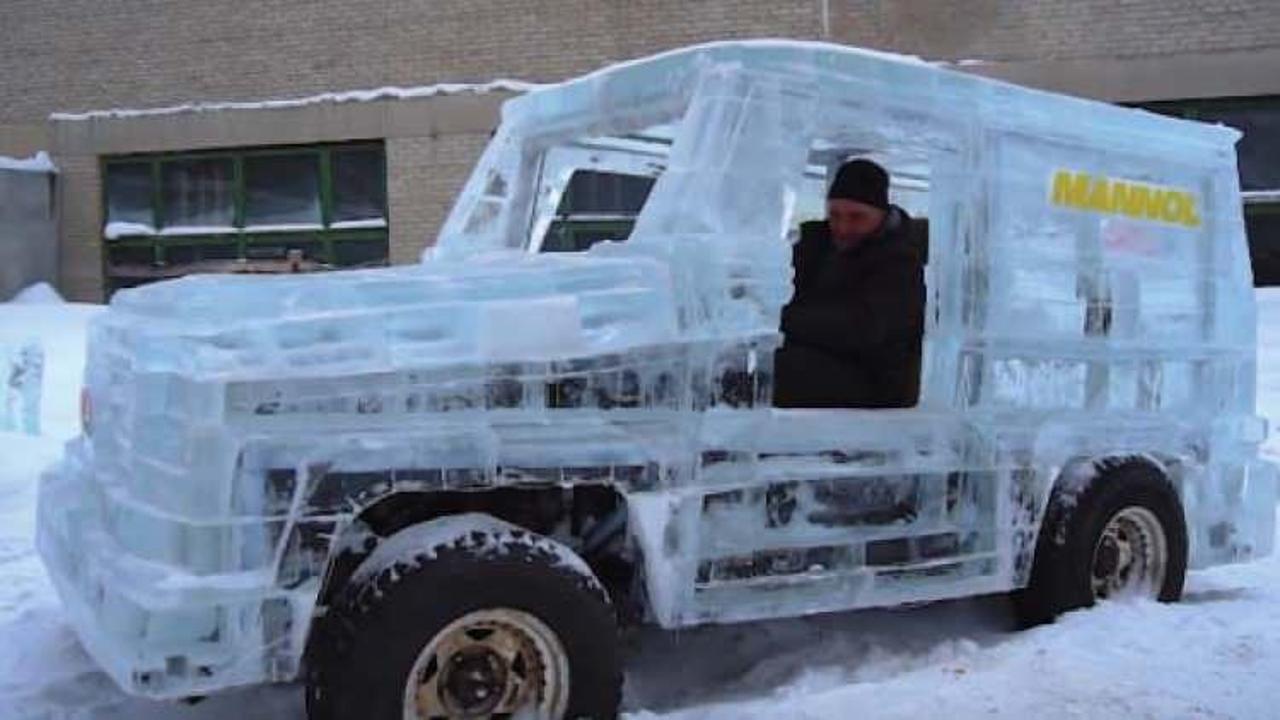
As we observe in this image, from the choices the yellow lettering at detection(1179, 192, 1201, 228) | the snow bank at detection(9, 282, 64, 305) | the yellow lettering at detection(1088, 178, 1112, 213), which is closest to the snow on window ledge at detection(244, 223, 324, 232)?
the snow bank at detection(9, 282, 64, 305)

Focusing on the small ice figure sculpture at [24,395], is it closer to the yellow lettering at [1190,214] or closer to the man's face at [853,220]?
the man's face at [853,220]

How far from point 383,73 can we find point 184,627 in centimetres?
1308

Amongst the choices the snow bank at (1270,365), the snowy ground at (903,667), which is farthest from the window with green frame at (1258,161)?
the snowy ground at (903,667)

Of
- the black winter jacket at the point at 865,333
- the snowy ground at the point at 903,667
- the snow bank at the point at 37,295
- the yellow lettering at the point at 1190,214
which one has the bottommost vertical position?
the snowy ground at the point at 903,667

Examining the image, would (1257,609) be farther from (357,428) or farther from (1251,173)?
(1251,173)

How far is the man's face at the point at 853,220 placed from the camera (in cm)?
497

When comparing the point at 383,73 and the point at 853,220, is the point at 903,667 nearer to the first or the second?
the point at 853,220

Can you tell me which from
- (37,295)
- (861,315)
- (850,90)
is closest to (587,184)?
(861,315)

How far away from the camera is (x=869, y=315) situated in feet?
15.3

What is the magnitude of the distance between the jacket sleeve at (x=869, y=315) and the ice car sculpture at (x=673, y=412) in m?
0.11

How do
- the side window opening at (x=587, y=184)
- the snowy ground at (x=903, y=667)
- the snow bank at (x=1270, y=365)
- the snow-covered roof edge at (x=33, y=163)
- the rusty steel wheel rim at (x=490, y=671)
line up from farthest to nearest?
the snow-covered roof edge at (x=33, y=163)
the snow bank at (x=1270, y=365)
the side window opening at (x=587, y=184)
the snowy ground at (x=903, y=667)
the rusty steel wheel rim at (x=490, y=671)

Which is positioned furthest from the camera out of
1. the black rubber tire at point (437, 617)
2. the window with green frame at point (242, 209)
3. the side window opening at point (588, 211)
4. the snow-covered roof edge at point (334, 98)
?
the window with green frame at point (242, 209)

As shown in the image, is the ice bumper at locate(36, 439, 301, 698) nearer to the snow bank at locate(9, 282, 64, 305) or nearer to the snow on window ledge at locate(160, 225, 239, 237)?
the snow on window ledge at locate(160, 225, 239, 237)

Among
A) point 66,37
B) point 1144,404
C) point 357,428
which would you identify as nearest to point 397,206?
point 66,37
